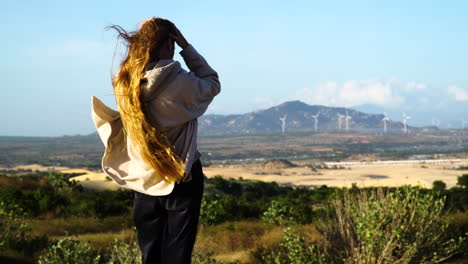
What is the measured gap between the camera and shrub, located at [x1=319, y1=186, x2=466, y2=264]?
544cm

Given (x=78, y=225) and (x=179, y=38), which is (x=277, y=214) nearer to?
(x=78, y=225)

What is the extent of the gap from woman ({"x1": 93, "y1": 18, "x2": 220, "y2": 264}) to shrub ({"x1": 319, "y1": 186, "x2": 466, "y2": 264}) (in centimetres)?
276

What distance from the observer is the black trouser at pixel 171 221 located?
9.50 feet

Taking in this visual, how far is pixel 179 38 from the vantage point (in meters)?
2.94

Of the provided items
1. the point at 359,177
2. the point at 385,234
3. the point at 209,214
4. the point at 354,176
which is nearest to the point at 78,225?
the point at 209,214

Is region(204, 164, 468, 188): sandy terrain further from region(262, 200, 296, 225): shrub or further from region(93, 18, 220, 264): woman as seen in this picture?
region(93, 18, 220, 264): woman

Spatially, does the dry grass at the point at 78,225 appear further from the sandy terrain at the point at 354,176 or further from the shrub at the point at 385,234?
the sandy terrain at the point at 354,176

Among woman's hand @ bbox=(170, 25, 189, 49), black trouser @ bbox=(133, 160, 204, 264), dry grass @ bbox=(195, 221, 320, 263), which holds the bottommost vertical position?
dry grass @ bbox=(195, 221, 320, 263)

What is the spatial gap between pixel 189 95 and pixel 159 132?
0.25 metres

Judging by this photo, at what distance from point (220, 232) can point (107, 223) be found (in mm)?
3556

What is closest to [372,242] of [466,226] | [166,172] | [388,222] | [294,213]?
[388,222]

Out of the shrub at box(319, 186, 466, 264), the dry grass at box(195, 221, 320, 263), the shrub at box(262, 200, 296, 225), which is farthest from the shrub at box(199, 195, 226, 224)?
the shrub at box(319, 186, 466, 264)

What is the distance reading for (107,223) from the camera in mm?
13016

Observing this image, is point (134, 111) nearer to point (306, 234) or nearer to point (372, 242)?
point (372, 242)
